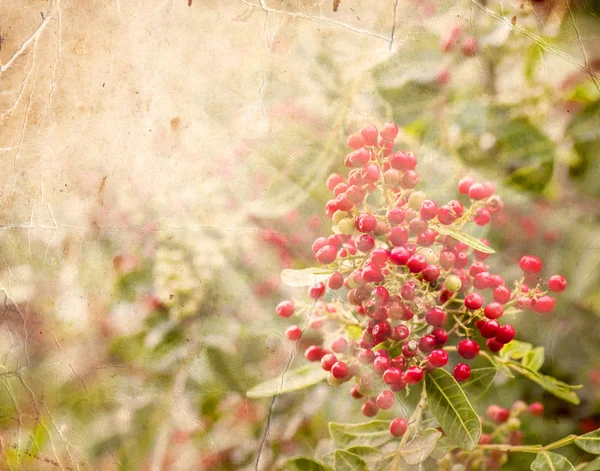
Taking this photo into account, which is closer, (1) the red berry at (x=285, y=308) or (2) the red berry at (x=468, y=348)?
(2) the red berry at (x=468, y=348)

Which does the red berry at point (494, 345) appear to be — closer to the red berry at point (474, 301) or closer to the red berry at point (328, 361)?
the red berry at point (474, 301)

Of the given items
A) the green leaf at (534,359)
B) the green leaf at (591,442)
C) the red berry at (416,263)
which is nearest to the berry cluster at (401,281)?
the red berry at (416,263)

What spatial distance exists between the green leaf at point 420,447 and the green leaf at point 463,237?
290 millimetres

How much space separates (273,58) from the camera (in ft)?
3.63

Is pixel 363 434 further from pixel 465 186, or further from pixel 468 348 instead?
pixel 465 186

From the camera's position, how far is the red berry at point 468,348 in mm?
874

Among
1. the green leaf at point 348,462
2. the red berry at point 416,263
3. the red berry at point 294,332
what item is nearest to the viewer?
the red berry at point 416,263

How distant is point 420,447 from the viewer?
927mm

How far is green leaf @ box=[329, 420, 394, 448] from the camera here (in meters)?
0.95

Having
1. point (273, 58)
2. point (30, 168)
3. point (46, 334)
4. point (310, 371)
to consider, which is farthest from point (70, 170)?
point (310, 371)

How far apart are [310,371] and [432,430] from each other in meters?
0.21

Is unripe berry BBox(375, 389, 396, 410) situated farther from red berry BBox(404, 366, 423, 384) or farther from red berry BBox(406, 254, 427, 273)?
red berry BBox(406, 254, 427, 273)

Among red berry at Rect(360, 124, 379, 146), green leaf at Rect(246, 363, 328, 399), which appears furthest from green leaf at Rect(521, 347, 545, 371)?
red berry at Rect(360, 124, 379, 146)

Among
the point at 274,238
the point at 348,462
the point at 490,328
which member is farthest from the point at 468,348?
the point at 274,238
